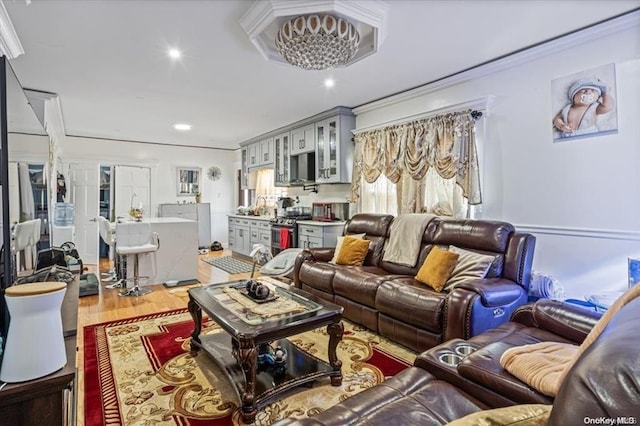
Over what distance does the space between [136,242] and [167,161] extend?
3.90m

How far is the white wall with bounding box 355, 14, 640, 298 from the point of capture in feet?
8.71

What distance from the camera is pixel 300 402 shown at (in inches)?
81.0

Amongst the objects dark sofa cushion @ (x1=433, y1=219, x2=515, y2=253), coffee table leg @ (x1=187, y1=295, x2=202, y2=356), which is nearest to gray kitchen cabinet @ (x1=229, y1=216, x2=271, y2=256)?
coffee table leg @ (x1=187, y1=295, x2=202, y2=356)

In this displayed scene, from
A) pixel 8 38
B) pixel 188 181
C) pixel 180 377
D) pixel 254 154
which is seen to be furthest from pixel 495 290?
pixel 188 181

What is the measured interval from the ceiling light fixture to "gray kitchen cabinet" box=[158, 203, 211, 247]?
6.35 metres

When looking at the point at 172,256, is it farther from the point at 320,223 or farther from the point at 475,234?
the point at 475,234

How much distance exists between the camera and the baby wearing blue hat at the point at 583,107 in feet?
9.08

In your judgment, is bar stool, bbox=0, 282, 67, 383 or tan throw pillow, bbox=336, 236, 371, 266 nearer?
bar stool, bbox=0, 282, 67, 383

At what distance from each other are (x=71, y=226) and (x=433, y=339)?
604 cm

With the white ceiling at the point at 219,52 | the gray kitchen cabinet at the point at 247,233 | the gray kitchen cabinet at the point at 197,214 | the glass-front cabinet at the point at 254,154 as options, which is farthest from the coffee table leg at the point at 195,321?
the gray kitchen cabinet at the point at 197,214

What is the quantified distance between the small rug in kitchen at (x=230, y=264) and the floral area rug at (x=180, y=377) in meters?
2.52

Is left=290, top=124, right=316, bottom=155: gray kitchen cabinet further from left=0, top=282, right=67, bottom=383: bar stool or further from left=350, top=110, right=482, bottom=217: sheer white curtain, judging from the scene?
left=0, top=282, right=67, bottom=383: bar stool

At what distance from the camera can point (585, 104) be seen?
287 cm

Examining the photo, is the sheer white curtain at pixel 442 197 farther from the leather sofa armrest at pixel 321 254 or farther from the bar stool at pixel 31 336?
the bar stool at pixel 31 336
